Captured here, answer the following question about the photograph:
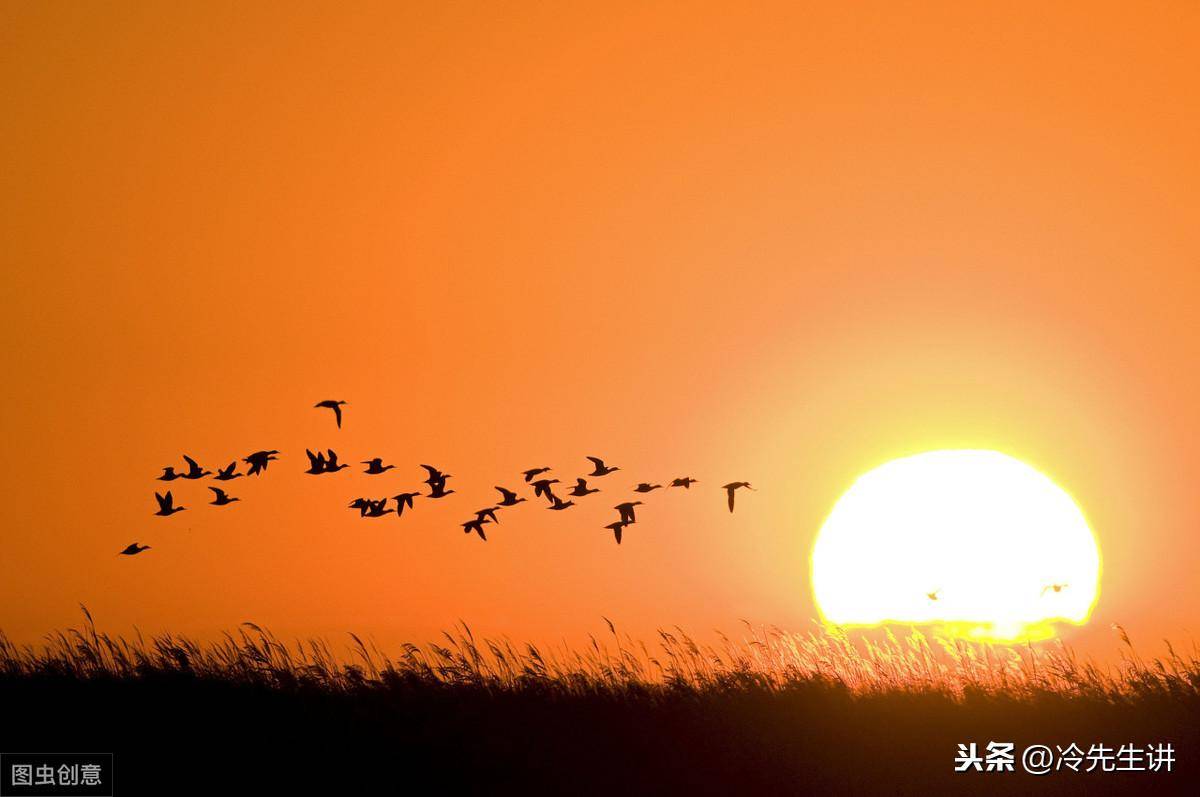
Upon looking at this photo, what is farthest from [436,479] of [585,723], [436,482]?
[585,723]

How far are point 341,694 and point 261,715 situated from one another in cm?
93

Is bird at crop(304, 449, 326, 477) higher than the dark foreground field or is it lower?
higher

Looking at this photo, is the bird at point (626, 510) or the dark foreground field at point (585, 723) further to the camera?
the bird at point (626, 510)

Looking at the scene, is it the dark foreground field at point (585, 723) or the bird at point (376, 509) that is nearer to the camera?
the dark foreground field at point (585, 723)

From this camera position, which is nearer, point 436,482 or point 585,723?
point 585,723

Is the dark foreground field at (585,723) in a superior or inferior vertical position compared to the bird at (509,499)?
inferior

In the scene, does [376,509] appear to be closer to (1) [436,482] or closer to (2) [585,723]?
(1) [436,482]

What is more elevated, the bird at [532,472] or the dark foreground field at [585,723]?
the bird at [532,472]

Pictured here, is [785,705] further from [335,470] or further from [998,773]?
[335,470]

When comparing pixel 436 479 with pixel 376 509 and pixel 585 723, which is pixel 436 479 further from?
pixel 585 723

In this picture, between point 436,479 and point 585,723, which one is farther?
point 436,479

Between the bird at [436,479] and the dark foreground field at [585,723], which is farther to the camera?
the bird at [436,479]

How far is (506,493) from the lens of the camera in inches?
995

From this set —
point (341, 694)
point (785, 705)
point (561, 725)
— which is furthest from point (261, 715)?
point (785, 705)
